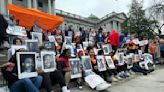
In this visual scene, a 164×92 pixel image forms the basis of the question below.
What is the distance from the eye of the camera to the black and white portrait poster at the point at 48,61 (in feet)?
27.9

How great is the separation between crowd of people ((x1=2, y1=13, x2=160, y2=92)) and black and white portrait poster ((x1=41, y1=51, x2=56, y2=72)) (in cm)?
14

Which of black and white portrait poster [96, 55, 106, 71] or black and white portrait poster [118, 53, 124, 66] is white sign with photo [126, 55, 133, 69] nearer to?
black and white portrait poster [118, 53, 124, 66]

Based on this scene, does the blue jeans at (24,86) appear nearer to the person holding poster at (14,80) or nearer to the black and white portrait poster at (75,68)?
the person holding poster at (14,80)

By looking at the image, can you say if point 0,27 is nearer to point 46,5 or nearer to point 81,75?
point 81,75

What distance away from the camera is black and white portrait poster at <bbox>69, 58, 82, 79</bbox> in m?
10.0

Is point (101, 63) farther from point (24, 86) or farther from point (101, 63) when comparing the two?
point (24, 86)

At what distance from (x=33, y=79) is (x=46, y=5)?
2094 inches

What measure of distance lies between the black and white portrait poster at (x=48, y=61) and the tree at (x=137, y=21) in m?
36.3

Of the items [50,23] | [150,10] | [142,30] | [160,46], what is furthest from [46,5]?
[50,23]

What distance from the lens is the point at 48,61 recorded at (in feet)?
28.5

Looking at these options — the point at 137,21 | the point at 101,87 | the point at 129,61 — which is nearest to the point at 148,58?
the point at 129,61

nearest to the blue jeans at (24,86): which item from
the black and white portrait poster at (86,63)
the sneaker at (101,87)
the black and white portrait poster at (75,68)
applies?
the black and white portrait poster at (75,68)

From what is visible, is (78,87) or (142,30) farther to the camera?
(142,30)

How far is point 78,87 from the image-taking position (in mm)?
10312
